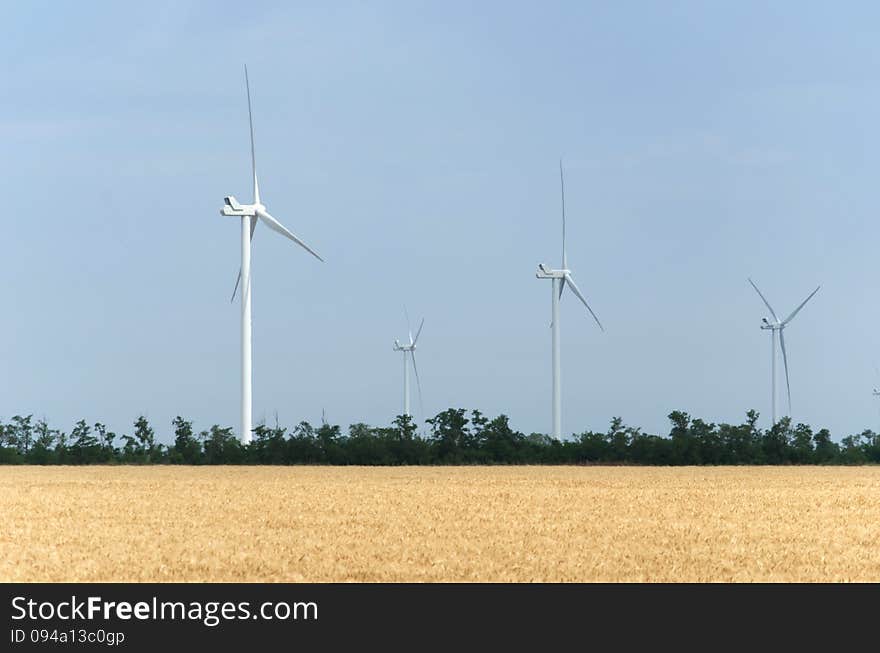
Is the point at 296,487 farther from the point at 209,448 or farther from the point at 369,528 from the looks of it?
the point at 209,448

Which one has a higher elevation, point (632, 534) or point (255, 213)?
point (255, 213)

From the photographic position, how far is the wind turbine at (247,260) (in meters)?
52.7

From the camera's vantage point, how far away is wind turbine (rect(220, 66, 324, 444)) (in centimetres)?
5272

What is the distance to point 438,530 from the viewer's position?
68.9 feet

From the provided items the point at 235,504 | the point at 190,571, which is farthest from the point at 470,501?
the point at 190,571

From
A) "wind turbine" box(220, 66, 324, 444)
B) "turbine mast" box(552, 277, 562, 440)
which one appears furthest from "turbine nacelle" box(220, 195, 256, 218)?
"turbine mast" box(552, 277, 562, 440)

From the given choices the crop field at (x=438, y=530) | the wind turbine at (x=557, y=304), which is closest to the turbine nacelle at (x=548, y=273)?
the wind turbine at (x=557, y=304)

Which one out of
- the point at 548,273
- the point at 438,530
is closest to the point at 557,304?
the point at 548,273

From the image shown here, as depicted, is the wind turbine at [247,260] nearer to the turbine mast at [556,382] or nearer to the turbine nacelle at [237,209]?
the turbine nacelle at [237,209]

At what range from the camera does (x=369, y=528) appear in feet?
70.7

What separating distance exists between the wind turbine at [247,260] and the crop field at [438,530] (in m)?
13.6

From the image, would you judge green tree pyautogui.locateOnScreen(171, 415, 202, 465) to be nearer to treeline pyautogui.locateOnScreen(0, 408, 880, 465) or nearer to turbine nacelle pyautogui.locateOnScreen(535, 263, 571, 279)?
treeline pyautogui.locateOnScreen(0, 408, 880, 465)
